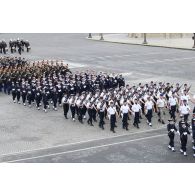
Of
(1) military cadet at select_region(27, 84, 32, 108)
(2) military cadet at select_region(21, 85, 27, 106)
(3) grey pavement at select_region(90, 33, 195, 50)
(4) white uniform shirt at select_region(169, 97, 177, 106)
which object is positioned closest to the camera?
(4) white uniform shirt at select_region(169, 97, 177, 106)

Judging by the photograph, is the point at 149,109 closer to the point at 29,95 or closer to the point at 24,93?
the point at 29,95

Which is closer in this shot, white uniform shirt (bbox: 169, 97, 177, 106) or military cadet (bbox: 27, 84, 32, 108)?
white uniform shirt (bbox: 169, 97, 177, 106)

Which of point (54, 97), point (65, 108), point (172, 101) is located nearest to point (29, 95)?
point (54, 97)

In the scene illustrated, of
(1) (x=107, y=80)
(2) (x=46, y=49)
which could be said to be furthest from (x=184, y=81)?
(2) (x=46, y=49)

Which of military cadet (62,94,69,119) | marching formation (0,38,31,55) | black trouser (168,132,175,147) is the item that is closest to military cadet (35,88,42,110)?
military cadet (62,94,69,119)

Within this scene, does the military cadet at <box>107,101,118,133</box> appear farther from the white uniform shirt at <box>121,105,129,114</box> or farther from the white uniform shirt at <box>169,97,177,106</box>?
the white uniform shirt at <box>169,97,177,106</box>

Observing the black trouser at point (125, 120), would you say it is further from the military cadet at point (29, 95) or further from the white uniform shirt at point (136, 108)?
the military cadet at point (29, 95)

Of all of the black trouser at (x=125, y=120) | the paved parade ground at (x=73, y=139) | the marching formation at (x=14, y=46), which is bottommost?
the paved parade ground at (x=73, y=139)

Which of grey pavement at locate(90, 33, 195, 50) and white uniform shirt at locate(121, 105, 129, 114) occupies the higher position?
grey pavement at locate(90, 33, 195, 50)

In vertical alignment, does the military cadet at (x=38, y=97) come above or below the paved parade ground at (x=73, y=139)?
above

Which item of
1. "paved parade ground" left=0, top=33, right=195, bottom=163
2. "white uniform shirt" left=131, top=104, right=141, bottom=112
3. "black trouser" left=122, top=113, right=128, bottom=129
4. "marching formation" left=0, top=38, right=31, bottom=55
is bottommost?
"paved parade ground" left=0, top=33, right=195, bottom=163

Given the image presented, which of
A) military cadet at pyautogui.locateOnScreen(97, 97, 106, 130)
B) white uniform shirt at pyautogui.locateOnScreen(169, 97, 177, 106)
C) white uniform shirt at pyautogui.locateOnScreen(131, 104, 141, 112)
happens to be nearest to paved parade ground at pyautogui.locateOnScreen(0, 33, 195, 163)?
military cadet at pyautogui.locateOnScreen(97, 97, 106, 130)

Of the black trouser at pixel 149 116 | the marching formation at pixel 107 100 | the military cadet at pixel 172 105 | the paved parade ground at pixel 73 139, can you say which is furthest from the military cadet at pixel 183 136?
the military cadet at pixel 172 105

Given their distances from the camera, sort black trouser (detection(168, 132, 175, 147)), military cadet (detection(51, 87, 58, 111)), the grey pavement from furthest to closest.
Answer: the grey pavement < military cadet (detection(51, 87, 58, 111)) < black trouser (detection(168, 132, 175, 147))
